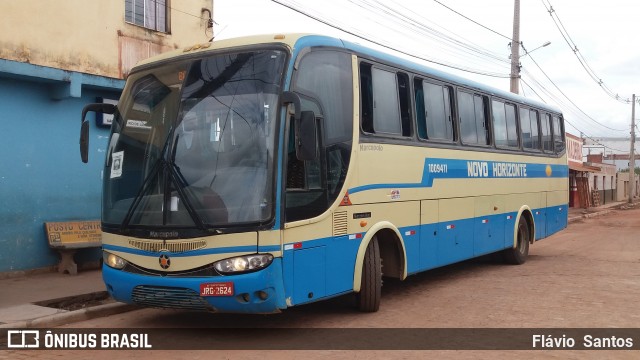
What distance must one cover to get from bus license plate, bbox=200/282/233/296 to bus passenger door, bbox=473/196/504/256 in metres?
5.99

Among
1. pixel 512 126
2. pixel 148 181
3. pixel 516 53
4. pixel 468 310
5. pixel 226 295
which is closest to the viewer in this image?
pixel 226 295

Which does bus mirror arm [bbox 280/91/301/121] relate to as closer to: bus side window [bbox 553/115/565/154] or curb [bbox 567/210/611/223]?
bus side window [bbox 553/115/565/154]

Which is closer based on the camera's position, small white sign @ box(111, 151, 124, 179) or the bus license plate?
the bus license plate

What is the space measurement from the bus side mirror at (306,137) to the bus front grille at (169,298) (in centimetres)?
176

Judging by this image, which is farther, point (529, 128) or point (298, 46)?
point (529, 128)

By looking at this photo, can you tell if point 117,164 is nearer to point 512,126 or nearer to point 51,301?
point 51,301

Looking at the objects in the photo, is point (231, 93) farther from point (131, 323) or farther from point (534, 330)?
point (534, 330)

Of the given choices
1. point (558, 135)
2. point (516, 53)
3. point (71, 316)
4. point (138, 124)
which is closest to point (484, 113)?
point (558, 135)

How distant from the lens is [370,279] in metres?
8.01

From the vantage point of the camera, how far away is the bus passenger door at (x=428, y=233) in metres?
9.27

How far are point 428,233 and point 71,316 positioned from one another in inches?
199

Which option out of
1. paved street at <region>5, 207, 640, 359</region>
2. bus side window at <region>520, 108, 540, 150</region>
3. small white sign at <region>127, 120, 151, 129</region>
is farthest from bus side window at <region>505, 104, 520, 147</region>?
small white sign at <region>127, 120, 151, 129</region>

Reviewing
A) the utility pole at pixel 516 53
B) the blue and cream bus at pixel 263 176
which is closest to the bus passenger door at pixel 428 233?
the blue and cream bus at pixel 263 176

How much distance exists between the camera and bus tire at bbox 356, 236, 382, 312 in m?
7.96
